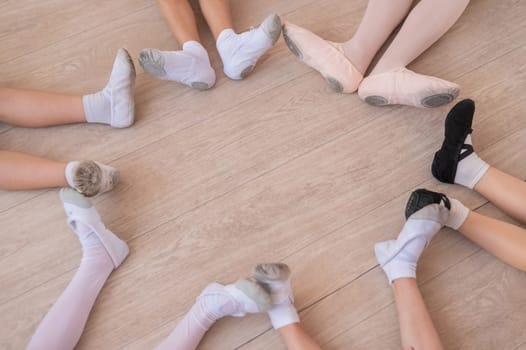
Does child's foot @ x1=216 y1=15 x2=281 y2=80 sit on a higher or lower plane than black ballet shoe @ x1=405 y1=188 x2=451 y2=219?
higher

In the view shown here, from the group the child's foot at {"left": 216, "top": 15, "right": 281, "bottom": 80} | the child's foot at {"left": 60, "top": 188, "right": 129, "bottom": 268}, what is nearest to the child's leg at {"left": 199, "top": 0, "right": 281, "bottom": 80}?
the child's foot at {"left": 216, "top": 15, "right": 281, "bottom": 80}

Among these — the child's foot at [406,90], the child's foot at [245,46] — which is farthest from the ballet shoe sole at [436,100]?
the child's foot at [245,46]

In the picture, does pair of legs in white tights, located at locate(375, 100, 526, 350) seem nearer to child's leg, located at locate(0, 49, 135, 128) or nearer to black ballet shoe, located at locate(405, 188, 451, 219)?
black ballet shoe, located at locate(405, 188, 451, 219)

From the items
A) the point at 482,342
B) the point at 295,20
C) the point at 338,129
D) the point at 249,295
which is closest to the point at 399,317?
→ the point at 482,342

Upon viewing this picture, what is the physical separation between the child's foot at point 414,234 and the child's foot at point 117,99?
1.95ft

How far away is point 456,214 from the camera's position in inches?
35.3

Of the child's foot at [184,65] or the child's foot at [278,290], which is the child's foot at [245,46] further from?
the child's foot at [278,290]

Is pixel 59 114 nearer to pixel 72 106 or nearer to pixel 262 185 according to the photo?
pixel 72 106

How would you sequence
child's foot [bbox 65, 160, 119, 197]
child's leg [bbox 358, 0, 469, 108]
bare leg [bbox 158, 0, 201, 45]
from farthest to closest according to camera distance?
bare leg [bbox 158, 0, 201, 45] < child's leg [bbox 358, 0, 469, 108] < child's foot [bbox 65, 160, 119, 197]

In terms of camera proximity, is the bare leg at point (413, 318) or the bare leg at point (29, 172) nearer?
the bare leg at point (413, 318)

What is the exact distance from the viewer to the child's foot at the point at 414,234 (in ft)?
2.82

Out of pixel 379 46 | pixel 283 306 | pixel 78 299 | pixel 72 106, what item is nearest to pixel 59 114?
pixel 72 106

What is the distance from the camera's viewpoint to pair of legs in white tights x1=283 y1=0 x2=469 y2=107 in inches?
41.4

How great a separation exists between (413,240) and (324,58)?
1.47 feet
